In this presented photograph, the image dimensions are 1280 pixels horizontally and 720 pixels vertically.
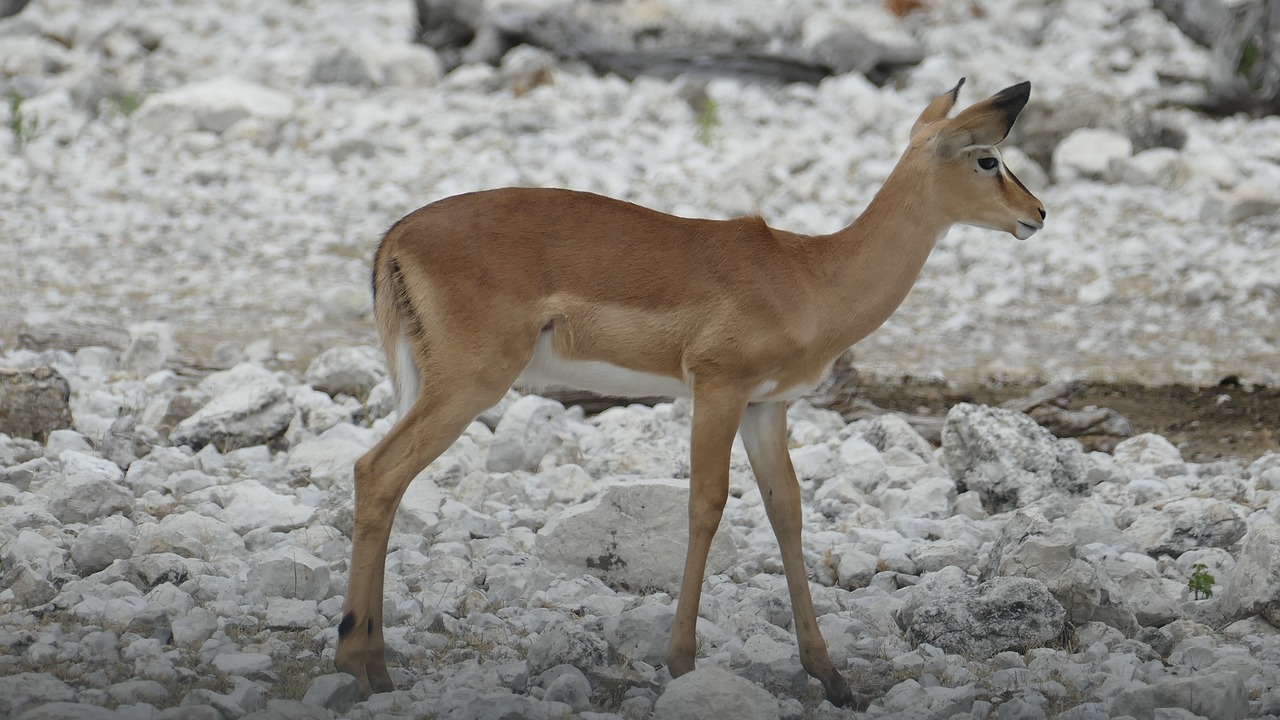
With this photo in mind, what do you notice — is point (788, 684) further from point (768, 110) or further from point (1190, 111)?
point (1190, 111)

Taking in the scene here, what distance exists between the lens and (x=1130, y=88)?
→ 50.4 feet

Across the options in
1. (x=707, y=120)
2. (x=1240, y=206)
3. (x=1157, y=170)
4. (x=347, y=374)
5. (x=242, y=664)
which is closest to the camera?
(x=242, y=664)

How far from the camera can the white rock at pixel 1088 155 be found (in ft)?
44.6

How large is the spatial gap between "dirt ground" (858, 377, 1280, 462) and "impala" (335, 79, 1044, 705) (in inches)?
140

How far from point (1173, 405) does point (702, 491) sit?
534 centimetres

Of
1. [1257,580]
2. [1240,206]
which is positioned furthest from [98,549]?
[1240,206]

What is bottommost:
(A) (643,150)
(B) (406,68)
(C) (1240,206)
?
(A) (643,150)

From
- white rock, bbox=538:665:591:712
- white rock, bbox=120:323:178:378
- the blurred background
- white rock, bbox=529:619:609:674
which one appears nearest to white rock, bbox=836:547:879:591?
white rock, bbox=529:619:609:674

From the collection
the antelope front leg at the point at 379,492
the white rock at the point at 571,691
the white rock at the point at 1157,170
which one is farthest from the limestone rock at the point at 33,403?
the white rock at the point at 1157,170

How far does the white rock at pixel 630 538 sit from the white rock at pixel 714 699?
4.44 feet

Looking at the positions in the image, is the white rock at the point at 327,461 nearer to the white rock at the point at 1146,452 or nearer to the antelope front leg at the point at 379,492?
the antelope front leg at the point at 379,492

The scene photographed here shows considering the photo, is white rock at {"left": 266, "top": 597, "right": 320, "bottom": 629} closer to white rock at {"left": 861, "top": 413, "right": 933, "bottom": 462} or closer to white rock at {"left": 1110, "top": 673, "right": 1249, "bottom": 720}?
white rock at {"left": 1110, "top": 673, "right": 1249, "bottom": 720}

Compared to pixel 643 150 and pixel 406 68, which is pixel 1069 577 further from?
pixel 406 68

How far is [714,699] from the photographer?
14.2ft
